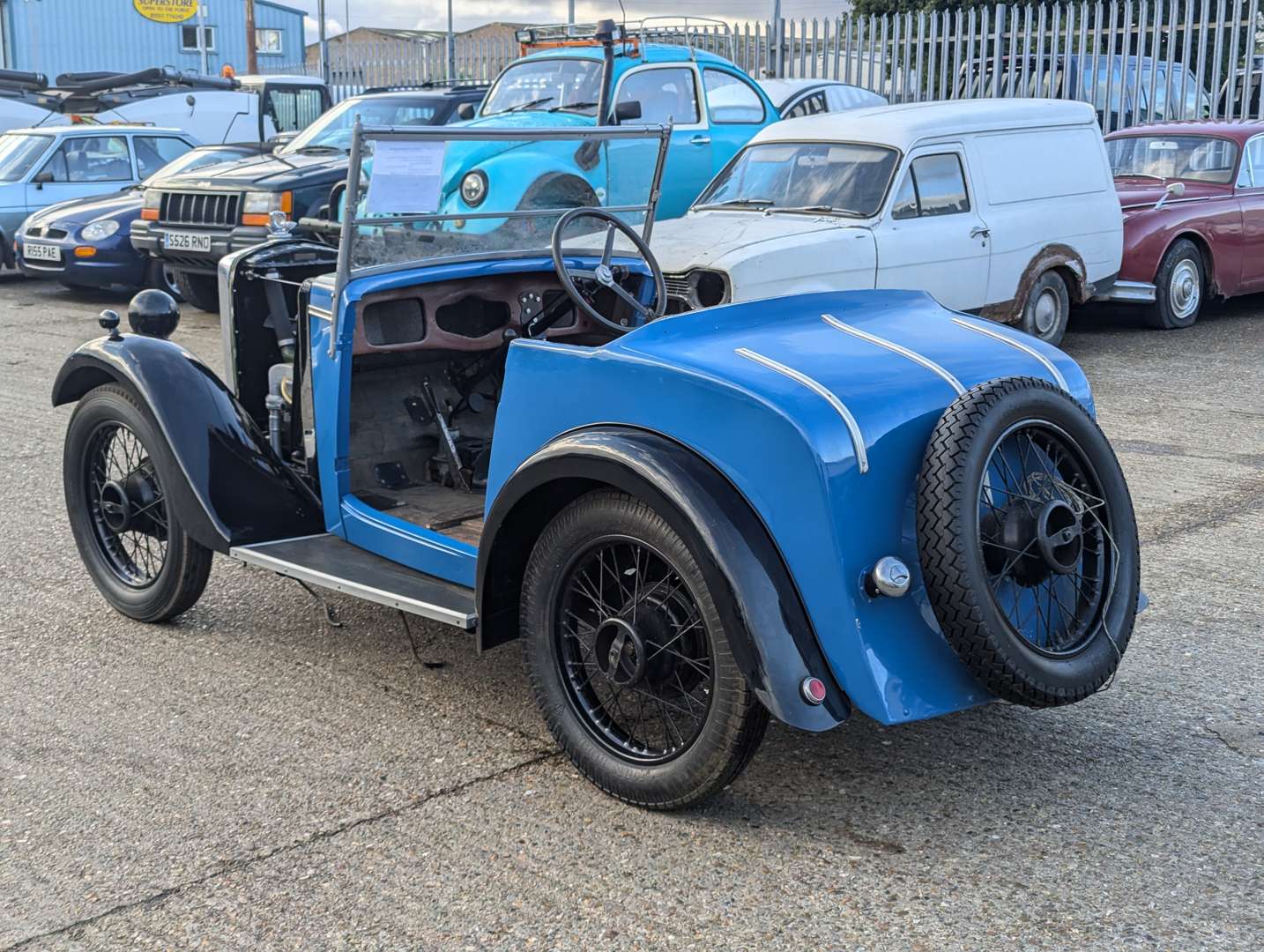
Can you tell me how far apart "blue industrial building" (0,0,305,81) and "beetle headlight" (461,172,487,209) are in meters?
34.0

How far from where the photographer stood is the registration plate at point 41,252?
12641 millimetres

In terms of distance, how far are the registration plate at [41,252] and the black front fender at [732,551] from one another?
10.9 metres

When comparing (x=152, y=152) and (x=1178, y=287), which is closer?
(x=1178, y=287)

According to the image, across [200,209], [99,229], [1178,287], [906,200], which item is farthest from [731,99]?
[99,229]

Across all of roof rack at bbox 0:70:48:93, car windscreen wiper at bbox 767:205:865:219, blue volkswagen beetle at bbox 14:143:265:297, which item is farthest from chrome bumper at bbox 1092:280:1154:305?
roof rack at bbox 0:70:48:93

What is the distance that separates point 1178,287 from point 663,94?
4.43 metres

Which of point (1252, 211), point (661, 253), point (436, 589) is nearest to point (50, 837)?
point (436, 589)

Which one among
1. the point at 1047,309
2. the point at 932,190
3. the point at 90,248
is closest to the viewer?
the point at 932,190

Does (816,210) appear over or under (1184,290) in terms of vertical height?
over

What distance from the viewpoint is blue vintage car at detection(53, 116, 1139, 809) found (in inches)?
116

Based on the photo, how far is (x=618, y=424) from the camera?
10.6 feet

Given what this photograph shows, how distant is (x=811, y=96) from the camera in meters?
14.0

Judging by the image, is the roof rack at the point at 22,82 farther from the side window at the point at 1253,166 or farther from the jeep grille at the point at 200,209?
the side window at the point at 1253,166

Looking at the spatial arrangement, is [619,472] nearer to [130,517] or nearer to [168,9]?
[130,517]
